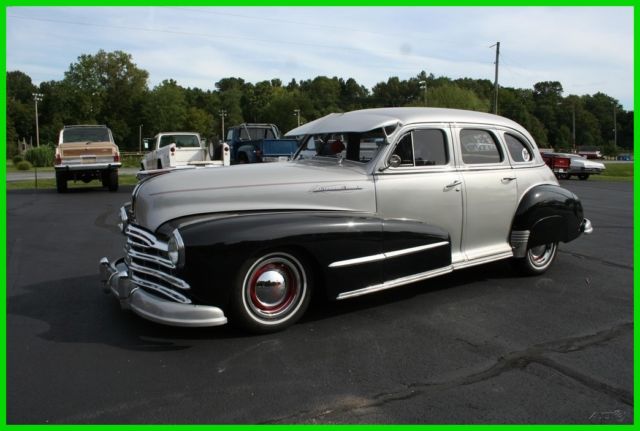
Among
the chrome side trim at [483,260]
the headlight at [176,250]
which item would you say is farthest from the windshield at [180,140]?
the headlight at [176,250]

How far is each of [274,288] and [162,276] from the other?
89 centimetres

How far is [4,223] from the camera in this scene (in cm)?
1016

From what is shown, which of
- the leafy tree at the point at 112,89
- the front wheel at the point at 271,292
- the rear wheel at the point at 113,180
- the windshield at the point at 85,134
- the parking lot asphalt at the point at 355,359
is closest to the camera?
the parking lot asphalt at the point at 355,359

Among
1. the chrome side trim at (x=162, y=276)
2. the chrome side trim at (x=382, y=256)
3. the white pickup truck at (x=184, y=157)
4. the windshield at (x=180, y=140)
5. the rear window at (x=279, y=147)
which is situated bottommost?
the chrome side trim at (x=162, y=276)

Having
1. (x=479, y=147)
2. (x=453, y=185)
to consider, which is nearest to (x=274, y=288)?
(x=453, y=185)

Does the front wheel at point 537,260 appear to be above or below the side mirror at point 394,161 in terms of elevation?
below

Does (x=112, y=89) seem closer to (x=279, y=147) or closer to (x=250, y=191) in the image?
(x=279, y=147)

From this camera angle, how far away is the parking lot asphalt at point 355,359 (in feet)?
10.3

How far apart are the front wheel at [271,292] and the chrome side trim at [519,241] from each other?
265 cm

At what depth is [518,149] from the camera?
20.2 ft

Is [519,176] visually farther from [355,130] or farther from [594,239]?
[594,239]

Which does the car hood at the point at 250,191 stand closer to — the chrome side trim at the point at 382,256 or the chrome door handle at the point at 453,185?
the chrome side trim at the point at 382,256

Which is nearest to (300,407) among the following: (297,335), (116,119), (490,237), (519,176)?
(297,335)

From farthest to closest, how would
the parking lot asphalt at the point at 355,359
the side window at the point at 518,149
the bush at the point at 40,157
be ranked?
the bush at the point at 40,157 → the side window at the point at 518,149 → the parking lot asphalt at the point at 355,359
